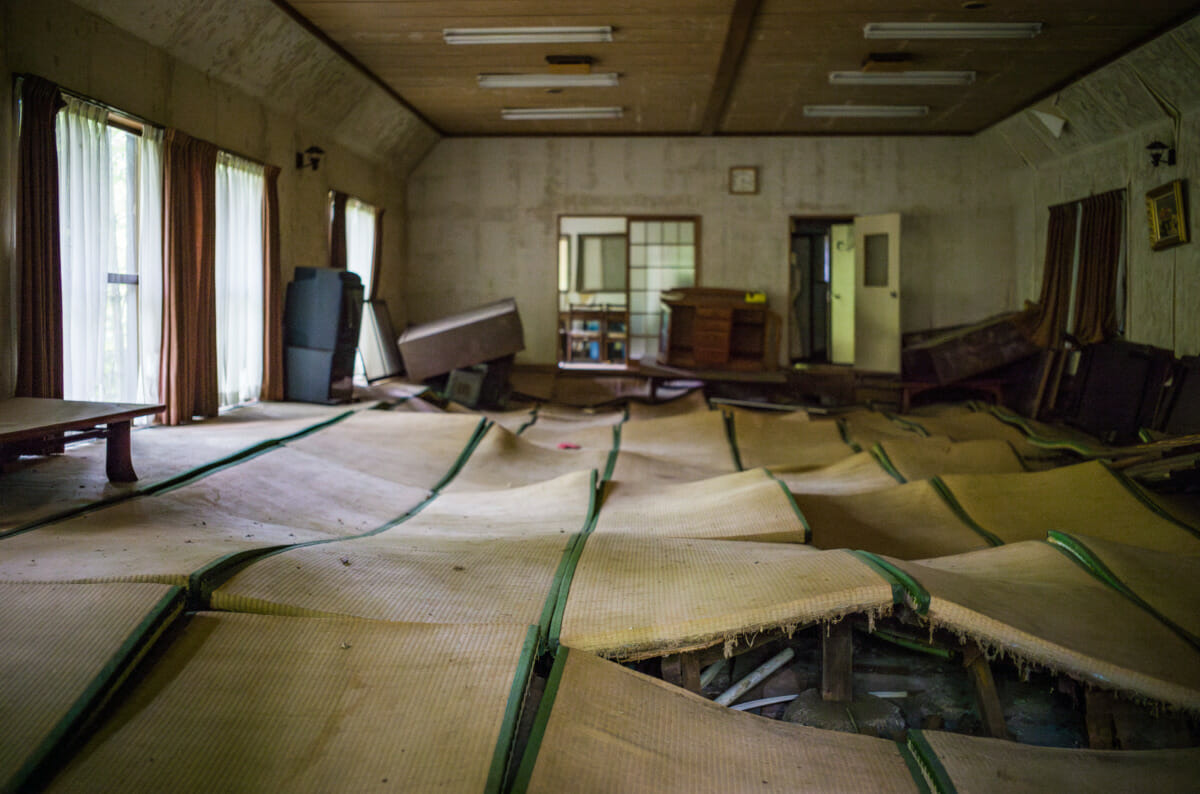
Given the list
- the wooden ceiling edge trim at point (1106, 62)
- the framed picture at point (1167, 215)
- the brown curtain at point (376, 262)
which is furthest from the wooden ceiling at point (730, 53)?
the brown curtain at point (376, 262)

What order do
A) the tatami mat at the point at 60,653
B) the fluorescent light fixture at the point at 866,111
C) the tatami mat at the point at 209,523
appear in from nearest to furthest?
the tatami mat at the point at 60,653 → the tatami mat at the point at 209,523 → the fluorescent light fixture at the point at 866,111

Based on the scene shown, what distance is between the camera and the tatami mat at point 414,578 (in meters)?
2.39

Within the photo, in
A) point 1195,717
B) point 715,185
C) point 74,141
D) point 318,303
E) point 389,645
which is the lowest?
point 1195,717

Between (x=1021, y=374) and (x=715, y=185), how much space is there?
423 cm

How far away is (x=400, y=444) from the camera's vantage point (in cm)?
554

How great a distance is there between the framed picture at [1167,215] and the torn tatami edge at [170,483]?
6901 mm

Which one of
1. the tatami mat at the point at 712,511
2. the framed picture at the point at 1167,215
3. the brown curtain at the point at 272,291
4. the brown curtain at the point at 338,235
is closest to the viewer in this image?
the tatami mat at the point at 712,511

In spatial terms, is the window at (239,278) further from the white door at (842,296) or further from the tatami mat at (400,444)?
the white door at (842,296)

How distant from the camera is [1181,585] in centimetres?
277

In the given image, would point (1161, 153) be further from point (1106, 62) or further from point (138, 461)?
point (138, 461)

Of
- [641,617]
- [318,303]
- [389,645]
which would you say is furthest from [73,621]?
[318,303]

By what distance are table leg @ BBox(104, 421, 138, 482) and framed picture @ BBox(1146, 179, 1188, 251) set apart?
764 cm

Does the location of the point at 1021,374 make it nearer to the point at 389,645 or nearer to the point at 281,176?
the point at 281,176

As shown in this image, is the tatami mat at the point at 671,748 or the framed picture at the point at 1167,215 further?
the framed picture at the point at 1167,215
